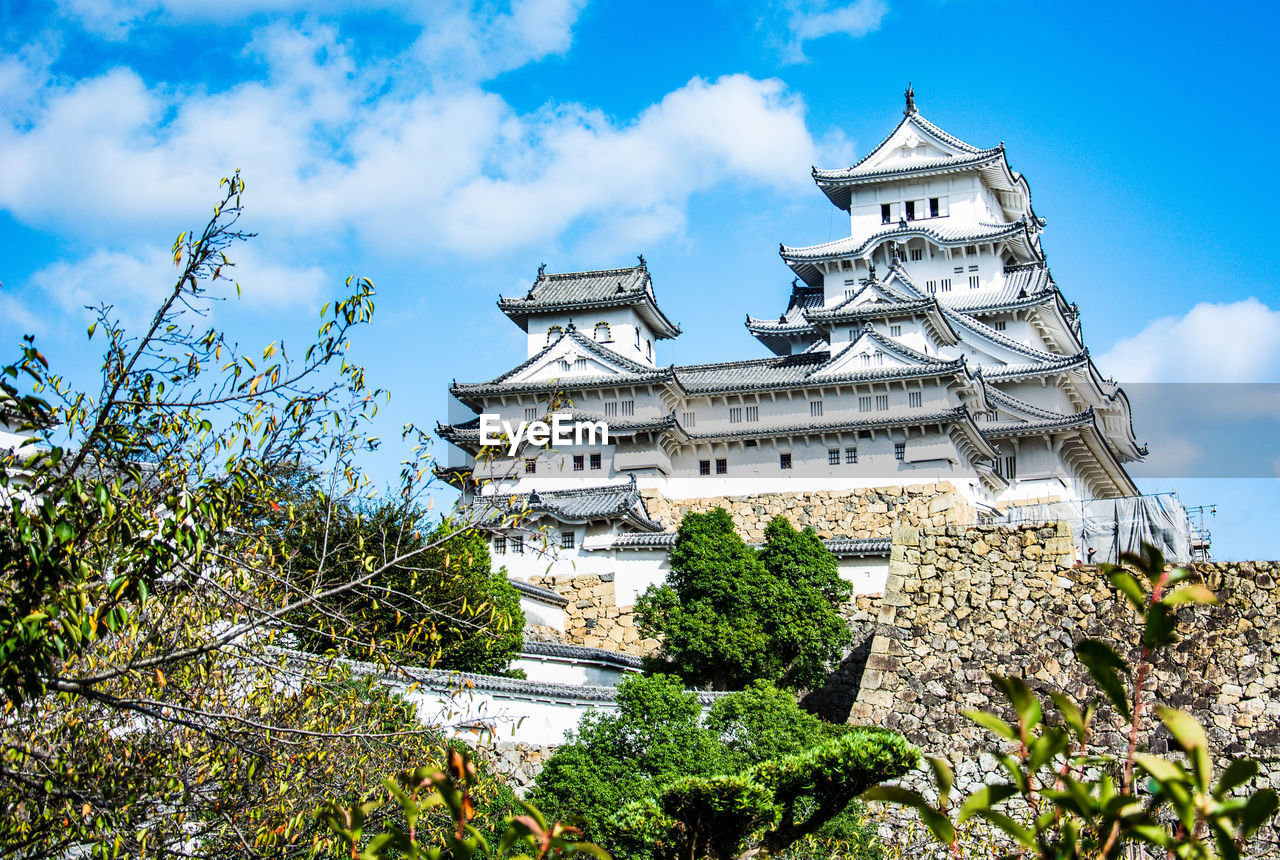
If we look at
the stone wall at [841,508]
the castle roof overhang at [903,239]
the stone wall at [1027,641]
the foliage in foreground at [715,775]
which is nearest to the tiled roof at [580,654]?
the foliage in foreground at [715,775]

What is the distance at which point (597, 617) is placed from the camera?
98.6 ft

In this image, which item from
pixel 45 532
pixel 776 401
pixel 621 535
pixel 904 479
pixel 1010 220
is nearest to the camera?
pixel 45 532

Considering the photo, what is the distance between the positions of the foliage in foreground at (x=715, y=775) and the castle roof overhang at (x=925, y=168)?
30.6 meters

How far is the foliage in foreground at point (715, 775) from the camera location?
39.2 ft

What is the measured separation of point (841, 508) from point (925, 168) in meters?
15.9

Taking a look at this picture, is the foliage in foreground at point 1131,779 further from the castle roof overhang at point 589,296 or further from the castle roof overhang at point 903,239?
the castle roof overhang at point 903,239

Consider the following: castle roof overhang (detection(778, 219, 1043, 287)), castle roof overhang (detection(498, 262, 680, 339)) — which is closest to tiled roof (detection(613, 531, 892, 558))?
castle roof overhang (detection(498, 262, 680, 339))

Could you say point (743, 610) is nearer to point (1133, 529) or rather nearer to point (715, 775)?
point (1133, 529)

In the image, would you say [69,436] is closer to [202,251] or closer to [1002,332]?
[202,251]

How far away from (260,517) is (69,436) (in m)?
2.47

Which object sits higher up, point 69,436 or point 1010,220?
point 1010,220

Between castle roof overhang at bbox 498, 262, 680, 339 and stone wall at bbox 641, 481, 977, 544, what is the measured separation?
755 centimetres

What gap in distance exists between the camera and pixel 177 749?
864 cm

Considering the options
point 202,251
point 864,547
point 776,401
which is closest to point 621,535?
point 864,547
